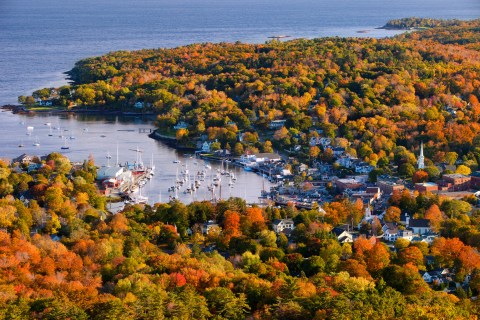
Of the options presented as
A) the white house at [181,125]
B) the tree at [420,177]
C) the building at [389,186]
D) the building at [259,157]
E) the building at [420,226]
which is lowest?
the building at [420,226]

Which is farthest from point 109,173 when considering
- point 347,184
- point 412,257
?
point 412,257

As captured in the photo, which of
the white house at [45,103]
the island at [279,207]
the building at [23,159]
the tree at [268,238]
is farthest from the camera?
the white house at [45,103]

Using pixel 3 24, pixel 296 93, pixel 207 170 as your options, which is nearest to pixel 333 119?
pixel 296 93

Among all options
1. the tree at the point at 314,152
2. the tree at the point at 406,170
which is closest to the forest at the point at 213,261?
the tree at the point at 406,170

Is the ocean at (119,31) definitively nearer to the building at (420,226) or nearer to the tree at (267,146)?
the tree at (267,146)

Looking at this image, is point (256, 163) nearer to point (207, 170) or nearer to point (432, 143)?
point (207, 170)

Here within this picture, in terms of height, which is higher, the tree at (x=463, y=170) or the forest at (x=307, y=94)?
the forest at (x=307, y=94)

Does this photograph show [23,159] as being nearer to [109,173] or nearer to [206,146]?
[109,173]

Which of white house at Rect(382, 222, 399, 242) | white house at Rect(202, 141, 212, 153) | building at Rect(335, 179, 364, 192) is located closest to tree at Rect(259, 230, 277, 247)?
white house at Rect(382, 222, 399, 242)
